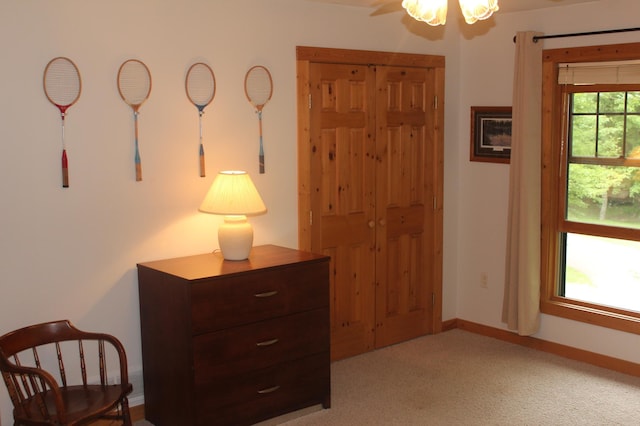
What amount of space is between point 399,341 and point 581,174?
5.51 feet

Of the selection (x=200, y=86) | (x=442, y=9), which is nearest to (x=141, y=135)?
(x=200, y=86)

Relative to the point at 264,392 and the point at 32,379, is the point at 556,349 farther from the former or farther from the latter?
the point at 32,379

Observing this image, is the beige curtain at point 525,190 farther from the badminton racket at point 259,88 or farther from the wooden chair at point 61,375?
the wooden chair at point 61,375

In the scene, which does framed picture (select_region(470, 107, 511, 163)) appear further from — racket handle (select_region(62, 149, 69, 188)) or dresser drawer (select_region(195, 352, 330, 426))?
racket handle (select_region(62, 149, 69, 188))

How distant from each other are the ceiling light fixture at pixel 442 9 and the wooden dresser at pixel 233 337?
1.67 meters

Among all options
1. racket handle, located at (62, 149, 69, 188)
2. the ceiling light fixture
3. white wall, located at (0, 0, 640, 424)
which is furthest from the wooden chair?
the ceiling light fixture

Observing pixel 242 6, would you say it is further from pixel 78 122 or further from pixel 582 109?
pixel 582 109

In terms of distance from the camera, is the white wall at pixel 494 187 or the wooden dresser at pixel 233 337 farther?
the white wall at pixel 494 187

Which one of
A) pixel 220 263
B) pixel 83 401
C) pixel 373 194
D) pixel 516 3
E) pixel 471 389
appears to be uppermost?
pixel 516 3

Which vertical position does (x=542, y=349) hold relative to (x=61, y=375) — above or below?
below

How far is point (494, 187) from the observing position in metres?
5.17

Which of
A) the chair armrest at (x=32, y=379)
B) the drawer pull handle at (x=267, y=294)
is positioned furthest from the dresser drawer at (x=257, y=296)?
the chair armrest at (x=32, y=379)

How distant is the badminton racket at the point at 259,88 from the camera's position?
4.17 m

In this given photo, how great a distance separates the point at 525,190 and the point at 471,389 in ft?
4.47
